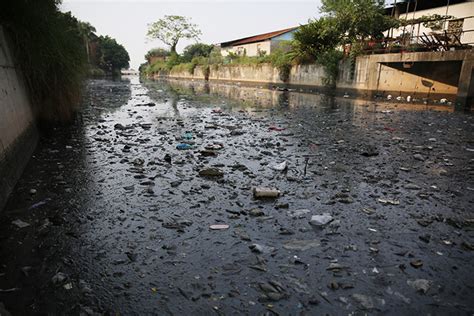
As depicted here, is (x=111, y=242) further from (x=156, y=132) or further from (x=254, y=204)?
(x=156, y=132)

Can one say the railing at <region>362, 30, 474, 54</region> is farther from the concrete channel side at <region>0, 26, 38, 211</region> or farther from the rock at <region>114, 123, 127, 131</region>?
the concrete channel side at <region>0, 26, 38, 211</region>

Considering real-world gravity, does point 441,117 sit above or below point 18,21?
below

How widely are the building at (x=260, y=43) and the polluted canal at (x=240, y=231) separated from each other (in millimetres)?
27686

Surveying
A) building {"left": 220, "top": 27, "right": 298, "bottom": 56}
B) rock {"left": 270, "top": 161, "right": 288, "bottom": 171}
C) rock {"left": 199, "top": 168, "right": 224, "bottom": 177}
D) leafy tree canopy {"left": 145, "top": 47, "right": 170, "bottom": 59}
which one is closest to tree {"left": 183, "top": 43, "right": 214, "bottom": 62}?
building {"left": 220, "top": 27, "right": 298, "bottom": 56}

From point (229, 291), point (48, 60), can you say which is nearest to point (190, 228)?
point (229, 291)

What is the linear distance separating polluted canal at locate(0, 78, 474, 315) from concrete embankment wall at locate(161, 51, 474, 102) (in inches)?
357

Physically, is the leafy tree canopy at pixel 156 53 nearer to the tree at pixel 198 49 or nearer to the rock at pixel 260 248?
the tree at pixel 198 49

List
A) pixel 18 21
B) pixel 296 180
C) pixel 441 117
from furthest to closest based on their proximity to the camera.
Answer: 1. pixel 441 117
2. pixel 18 21
3. pixel 296 180

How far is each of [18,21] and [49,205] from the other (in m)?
3.12

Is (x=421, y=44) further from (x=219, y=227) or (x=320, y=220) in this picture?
(x=219, y=227)

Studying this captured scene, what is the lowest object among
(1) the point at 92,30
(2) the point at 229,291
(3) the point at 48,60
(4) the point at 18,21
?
(2) the point at 229,291

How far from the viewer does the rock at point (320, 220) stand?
2410mm

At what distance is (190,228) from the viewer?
236 centimetres

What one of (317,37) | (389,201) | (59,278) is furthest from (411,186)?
(317,37)
